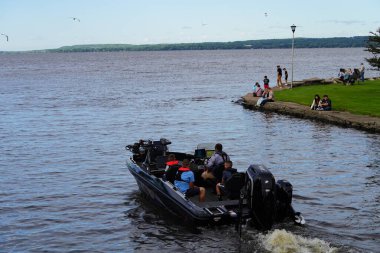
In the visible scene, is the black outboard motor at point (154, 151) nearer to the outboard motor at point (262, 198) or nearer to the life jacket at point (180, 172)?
the life jacket at point (180, 172)

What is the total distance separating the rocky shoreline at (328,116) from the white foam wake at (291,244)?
53.6ft

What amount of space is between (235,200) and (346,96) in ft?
85.0

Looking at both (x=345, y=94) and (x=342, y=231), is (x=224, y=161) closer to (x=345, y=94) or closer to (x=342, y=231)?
(x=342, y=231)

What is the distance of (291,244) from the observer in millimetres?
13398

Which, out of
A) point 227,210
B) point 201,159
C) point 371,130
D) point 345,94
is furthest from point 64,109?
point 227,210

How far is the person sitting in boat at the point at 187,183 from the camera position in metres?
15.4

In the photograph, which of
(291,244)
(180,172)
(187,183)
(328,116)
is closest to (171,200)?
(187,183)

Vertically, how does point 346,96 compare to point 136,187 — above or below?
above

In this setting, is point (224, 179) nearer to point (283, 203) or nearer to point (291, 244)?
point (283, 203)

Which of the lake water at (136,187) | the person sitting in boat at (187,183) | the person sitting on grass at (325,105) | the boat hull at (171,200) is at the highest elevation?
the person sitting on grass at (325,105)

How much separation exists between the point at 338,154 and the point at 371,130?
465 cm

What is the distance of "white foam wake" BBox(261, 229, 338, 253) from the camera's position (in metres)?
13.2

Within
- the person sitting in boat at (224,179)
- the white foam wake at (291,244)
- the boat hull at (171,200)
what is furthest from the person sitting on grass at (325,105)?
the white foam wake at (291,244)

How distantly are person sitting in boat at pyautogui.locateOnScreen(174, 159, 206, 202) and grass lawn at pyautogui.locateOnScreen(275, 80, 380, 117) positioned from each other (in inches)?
702
